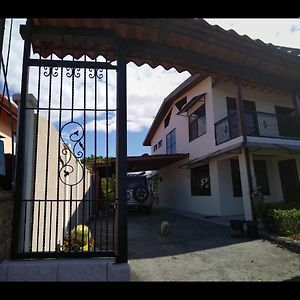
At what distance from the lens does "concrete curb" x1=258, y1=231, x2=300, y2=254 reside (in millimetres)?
5773

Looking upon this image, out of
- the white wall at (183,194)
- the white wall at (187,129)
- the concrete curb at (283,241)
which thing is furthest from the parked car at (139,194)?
the concrete curb at (283,241)

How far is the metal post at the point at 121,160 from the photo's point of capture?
3.03m

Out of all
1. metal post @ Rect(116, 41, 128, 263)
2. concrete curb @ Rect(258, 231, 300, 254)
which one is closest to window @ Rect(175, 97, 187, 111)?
concrete curb @ Rect(258, 231, 300, 254)

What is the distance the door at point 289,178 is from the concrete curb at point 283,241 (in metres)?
5.77

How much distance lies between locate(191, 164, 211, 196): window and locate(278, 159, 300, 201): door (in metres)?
3.58

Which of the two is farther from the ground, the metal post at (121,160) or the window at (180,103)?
the window at (180,103)

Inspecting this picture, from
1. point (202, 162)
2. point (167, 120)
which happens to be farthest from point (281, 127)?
→ point (167, 120)

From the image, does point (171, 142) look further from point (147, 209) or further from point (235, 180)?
point (235, 180)

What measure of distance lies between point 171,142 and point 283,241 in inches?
514

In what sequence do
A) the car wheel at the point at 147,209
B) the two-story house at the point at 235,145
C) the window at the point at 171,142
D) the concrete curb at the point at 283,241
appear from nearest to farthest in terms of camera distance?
the concrete curb at the point at 283,241 → the two-story house at the point at 235,145 → the car wheel at the point at 147,209 → the window at the point at 171,142

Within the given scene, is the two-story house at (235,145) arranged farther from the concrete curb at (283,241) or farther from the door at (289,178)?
the concrete curb at (283,241)

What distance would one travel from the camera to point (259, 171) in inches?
495

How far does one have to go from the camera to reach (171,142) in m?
18.9

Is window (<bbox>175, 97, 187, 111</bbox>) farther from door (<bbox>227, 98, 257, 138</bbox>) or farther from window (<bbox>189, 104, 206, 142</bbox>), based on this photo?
door (<bbox>227, 98, 257, 138</bbox>)
